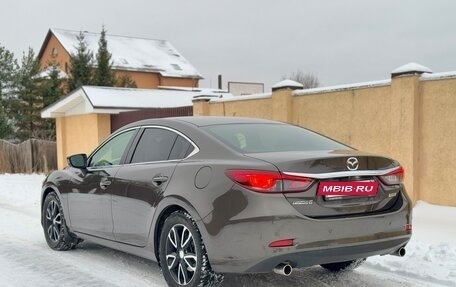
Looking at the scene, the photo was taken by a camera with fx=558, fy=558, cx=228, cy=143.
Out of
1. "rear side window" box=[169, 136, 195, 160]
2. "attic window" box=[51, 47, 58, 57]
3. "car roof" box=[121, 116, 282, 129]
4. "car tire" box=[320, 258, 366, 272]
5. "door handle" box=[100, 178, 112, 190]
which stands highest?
"attic window" box=[51, 47, 58, 57]

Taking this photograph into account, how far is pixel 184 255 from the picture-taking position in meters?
4.71

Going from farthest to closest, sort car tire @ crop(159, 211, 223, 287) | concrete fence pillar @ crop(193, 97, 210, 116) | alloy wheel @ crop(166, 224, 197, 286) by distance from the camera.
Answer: concrete fence pillar @ crop(193, 97, 210, 116) → alloy wheel @ crop(166, 224, 197, 286) → car tire @ crop(159, 211, 223, 287)

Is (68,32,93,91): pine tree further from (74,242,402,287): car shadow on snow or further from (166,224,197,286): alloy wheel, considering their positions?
(166,224,197,286): alloy wheel

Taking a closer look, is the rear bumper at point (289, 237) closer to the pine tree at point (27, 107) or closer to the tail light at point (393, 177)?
the tail light at point (393, 177)

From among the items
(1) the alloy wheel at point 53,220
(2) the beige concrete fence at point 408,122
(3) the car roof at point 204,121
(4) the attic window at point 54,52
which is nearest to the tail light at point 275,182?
(3) the car roof at point 204,121

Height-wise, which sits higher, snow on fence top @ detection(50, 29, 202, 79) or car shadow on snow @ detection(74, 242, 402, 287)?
snow on fence top @ detection(50, 29, 202, 79)

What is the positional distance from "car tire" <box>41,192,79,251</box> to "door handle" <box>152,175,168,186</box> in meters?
2.25

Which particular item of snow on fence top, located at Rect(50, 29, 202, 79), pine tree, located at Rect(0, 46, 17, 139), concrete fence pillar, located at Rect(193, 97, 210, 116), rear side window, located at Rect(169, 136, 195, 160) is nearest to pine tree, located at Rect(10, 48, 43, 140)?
pine tree, located at Rect(0, 46, 17, 139)

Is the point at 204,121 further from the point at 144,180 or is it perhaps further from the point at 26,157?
the point at 26,157

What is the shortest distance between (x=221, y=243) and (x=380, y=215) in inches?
51.0

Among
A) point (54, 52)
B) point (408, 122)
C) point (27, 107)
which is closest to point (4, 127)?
point (27, 107)

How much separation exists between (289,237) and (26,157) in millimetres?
19902

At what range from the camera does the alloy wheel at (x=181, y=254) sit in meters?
4.64

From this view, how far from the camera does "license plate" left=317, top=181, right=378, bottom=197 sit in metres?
4.19
